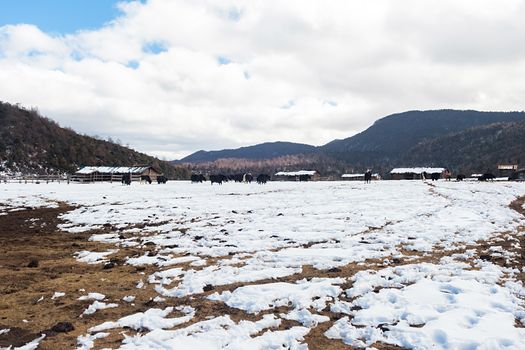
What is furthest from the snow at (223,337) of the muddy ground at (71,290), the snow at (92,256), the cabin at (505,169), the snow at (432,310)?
the cabin at (505,169)

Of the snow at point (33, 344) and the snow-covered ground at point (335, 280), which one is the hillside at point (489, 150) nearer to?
the snow-covered ground at point (335, 280)

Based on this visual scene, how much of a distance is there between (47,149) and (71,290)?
155m

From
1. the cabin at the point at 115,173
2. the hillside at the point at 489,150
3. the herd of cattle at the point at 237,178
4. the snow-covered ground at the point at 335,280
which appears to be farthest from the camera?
the hillside at the point at 489,150

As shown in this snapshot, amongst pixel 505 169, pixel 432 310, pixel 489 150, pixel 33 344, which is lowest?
pixel 33 344

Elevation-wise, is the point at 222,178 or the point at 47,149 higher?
the point at 47,149

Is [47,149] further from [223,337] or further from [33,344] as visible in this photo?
[223,337]

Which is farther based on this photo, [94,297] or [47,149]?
[47,149]

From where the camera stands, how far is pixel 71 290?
8680 mm

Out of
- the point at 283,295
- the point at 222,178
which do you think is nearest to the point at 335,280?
the point at 283,295

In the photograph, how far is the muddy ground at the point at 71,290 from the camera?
20.8ft

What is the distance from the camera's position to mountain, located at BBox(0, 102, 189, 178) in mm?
134113

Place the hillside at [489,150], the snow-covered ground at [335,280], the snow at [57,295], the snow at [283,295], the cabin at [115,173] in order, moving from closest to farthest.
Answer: the snow-covered ground at [335,280] < the snow at [283,295] < the snow at [57,295] < the cabin at [115,173] < the hillside at [489,150]

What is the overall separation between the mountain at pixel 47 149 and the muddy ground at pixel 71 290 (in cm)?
13110

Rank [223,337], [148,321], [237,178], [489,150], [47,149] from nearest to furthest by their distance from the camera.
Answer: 1. [223,337]
2. [148,321]
3. [237,178]
4. [47,149]
5. [489,150]
